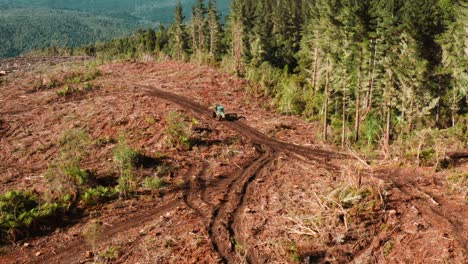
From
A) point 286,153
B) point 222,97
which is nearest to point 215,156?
point 286,153

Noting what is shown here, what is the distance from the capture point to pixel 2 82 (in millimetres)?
37531

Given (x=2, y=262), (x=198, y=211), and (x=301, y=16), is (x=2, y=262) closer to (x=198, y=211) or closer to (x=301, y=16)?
(x=198, y=211)

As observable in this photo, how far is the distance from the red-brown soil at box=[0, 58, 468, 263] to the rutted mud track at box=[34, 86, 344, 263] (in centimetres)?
5

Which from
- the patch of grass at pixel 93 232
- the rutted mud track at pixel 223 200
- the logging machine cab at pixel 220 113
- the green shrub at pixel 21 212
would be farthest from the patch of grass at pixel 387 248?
the logging machine cab at pixel 220 113

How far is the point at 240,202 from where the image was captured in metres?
15.1

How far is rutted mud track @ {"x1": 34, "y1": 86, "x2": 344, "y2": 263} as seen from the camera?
39.6 feet

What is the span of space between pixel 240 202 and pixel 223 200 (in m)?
0.74

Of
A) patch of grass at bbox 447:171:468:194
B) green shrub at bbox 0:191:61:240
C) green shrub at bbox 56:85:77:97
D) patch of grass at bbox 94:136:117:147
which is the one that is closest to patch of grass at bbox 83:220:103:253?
green shrub at bbox 0:191:61:240

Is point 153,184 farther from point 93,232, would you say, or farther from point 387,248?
point 387,248

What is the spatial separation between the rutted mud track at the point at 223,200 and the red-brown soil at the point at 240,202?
5 cm

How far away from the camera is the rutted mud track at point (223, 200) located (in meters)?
12.1

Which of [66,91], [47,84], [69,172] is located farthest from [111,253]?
[47,84]

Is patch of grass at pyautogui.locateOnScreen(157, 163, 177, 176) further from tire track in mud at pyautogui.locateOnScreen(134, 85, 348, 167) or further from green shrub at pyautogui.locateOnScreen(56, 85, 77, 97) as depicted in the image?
green shrub at pyautogui.locateOnScreen(56, 85, 77, 97)

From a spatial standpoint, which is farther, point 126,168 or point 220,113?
point 220,113
